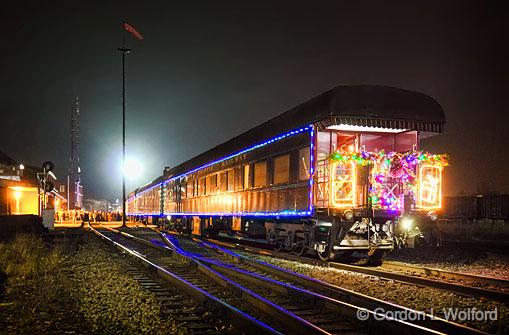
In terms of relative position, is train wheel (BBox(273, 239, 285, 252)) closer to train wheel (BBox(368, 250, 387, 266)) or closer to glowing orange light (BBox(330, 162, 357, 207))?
train wheel (BBox(368, 250, 387, 266))

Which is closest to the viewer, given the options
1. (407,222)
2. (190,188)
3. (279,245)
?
(407,222)

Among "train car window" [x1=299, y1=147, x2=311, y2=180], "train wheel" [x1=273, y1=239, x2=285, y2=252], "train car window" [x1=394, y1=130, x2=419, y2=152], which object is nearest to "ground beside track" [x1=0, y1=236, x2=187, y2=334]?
"train wheel" [x1=273, y1=239, x2=285, y2=252]

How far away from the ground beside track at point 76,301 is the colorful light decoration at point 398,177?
566cm

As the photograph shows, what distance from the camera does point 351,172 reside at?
11.7 metres

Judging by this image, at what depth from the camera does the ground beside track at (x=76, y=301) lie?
6453mm

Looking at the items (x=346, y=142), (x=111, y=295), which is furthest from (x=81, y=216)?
(x=111, y=295)

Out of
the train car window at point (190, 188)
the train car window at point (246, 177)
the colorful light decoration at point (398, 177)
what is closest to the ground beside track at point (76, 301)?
the train car window at point (246, 177)

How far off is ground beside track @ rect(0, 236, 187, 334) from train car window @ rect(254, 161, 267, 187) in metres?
5.02

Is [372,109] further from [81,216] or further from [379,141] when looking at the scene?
[81,216]

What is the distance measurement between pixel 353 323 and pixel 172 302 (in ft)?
9.93

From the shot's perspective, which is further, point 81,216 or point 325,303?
point 81,216

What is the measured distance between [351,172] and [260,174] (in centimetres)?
470

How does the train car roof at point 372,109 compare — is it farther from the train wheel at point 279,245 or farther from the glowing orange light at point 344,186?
A: the train wheel at point 279,245

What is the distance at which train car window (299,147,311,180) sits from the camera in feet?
41.3
